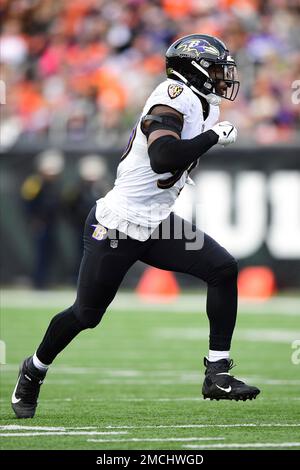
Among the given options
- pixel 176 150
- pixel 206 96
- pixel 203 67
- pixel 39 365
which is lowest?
pixel 39 365

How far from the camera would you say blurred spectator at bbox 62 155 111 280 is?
1585 cm

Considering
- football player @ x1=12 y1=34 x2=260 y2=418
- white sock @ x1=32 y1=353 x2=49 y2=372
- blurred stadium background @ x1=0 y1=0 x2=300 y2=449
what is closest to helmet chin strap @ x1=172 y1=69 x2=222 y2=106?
football player @ x1=12 y1=34 x2=260 y2=418

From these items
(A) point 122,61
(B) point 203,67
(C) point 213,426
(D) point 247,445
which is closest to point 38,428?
(C) point 213,426

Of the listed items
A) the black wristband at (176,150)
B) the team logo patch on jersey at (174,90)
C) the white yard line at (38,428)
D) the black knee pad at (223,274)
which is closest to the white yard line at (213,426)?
the white yard line at (38,428)

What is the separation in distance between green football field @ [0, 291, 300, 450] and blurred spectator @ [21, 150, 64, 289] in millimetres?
1229

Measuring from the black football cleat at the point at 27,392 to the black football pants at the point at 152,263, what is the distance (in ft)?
0.39

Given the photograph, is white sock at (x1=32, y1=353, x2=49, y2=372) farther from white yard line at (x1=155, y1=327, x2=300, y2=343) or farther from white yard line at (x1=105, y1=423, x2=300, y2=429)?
white yard line at (x1=155, y1=327, x2=300, y2=343)

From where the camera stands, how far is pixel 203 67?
5.81 metres

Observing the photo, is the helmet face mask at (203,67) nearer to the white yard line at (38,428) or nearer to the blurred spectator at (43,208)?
the white yard line at (38,428)

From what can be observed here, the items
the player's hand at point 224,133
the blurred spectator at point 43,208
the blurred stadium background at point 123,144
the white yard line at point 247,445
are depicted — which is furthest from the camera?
the blurred spectator at point 43,208

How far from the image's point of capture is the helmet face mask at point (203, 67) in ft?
19.1

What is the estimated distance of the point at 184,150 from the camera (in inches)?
216

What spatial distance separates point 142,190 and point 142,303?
8887mm

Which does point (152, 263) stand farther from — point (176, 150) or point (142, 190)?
point (176, 150)
